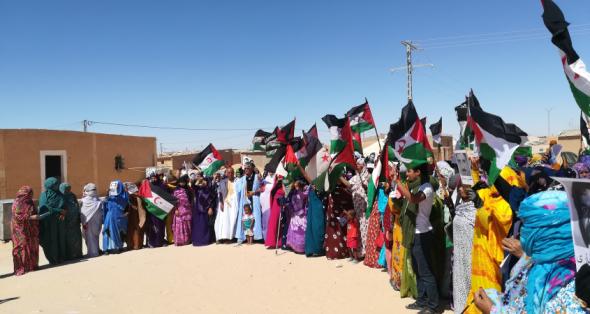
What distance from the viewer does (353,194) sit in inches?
257

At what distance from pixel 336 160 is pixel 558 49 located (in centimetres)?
395

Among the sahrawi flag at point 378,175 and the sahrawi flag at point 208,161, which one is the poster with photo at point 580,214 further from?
the sahrawi flag at point 208,161

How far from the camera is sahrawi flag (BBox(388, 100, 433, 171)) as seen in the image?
437 cm

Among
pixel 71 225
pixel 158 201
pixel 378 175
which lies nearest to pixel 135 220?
pixel 158 201

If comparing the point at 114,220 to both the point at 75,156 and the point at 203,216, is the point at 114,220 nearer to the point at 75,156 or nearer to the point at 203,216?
the point at 203,216

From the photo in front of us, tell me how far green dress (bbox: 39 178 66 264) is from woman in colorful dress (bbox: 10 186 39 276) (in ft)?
0.68

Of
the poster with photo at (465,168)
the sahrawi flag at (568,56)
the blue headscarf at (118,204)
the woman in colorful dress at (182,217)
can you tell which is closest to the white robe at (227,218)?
the woman in colorful dress at (182,217)

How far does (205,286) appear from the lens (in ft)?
19.1

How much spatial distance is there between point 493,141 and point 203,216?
21.1 feet

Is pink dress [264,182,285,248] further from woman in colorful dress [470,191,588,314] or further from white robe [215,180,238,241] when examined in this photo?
woman in colorful dress [470,191,588,314]

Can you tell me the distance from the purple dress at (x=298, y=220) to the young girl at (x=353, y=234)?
986mm

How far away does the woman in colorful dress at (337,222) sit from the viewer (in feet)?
21.5

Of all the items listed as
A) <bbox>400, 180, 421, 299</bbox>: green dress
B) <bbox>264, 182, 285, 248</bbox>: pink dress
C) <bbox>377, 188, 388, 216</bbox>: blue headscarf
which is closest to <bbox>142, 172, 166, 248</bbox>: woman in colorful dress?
<bbox>264, 182, 285, 248</bbox>: pink dress

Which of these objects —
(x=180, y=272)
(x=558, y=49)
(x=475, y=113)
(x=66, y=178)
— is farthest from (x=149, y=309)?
(x=66, y=178)
